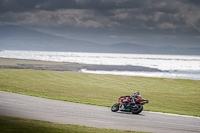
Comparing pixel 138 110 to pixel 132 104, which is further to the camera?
pixel 132 104

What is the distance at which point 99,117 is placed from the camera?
16812 mm

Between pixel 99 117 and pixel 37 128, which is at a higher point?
pixel 99 117

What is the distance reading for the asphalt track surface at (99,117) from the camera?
48.8 ft

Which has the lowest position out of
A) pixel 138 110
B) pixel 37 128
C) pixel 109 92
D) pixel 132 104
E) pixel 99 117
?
pixel 37 128

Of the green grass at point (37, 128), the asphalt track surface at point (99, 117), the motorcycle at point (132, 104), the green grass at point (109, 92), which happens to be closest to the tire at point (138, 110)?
the motorcycle at point (132, 104)

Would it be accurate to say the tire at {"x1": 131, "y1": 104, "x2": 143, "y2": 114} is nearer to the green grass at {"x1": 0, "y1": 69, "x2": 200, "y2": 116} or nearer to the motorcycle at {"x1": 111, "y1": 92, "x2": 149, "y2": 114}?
the motorcycle at {"x1": 111, "y1": 92, "x2": 149, "y2": 114}

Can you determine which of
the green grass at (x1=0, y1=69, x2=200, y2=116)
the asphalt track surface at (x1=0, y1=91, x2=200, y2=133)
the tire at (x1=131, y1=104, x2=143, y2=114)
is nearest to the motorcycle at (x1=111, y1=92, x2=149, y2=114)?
the tire at (x1=131, y1=104, x2=143, y2=114)

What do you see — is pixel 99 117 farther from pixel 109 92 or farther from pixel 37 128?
pixel 109 92

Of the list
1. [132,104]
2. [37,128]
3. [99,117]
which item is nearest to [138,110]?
[132,104]

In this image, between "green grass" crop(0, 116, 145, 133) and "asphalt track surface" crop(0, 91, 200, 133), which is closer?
"green grass" crop(0, 116, 145, 133)

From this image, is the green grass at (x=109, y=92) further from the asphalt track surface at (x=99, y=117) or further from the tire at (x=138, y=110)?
the asphalt track surface at (x=99, y=117)

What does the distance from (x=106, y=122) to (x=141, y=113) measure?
4631 millimetres

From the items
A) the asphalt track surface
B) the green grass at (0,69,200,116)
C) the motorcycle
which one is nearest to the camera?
the asphalt track surface

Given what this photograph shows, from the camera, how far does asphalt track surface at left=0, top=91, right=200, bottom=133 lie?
1486 cm
